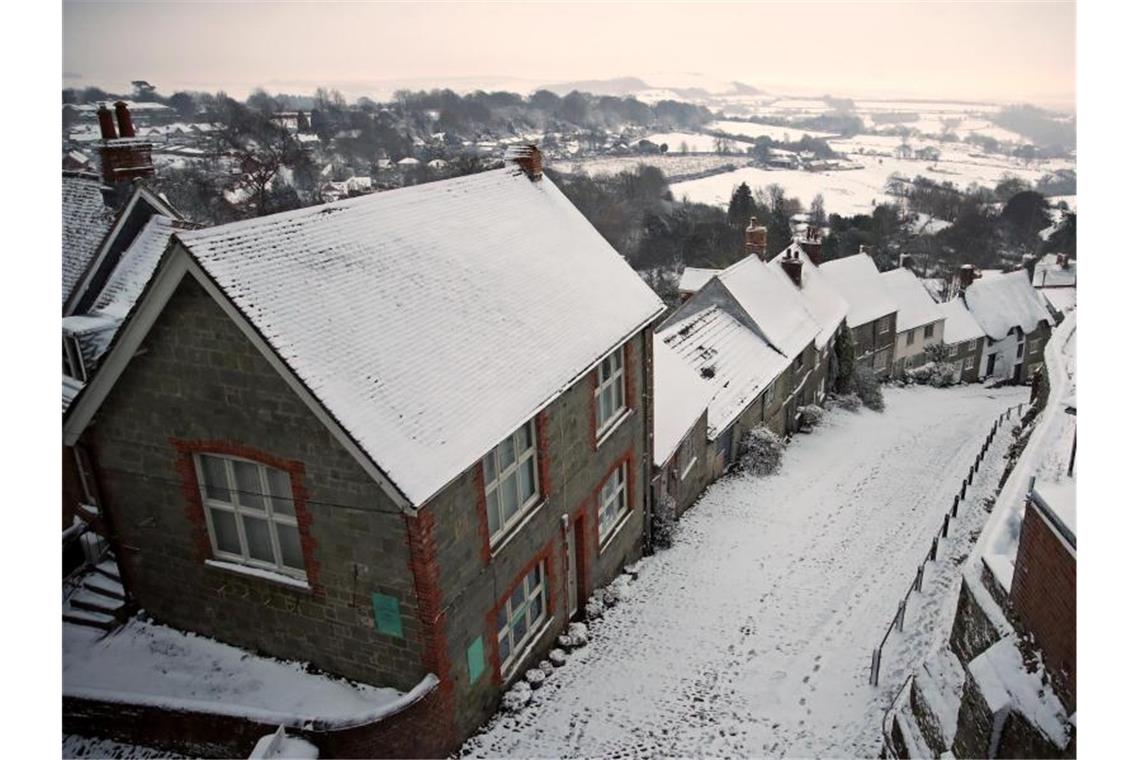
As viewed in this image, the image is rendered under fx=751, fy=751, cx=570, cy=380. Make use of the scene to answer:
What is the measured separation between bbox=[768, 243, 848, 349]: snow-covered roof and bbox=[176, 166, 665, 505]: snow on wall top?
21222 mm

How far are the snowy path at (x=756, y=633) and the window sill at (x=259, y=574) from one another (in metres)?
3.65

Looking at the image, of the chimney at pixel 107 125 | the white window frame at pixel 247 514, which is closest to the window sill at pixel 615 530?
the white window frame at pixel 247 514

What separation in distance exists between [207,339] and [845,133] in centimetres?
1886

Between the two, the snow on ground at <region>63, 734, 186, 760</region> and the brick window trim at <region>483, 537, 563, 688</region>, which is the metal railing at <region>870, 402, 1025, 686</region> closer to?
the brick window trim at <region>483, 537, 563, 688</region>

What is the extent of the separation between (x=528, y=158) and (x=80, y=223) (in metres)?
10.9

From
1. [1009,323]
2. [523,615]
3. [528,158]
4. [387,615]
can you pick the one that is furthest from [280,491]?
[1009,323]

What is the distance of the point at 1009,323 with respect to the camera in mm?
49062

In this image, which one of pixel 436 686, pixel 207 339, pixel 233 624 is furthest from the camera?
pixel 233 624

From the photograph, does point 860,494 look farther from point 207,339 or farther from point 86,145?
point 86,145

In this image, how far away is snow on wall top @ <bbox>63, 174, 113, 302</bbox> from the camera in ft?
55.5

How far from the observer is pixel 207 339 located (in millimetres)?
9188

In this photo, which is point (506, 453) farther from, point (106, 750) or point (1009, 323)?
point (1009, 323)

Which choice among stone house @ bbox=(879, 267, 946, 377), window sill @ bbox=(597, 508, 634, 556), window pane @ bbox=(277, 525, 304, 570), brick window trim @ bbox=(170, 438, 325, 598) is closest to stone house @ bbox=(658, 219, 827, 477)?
window sill @ bbox=(597, 508, 634, 556)
